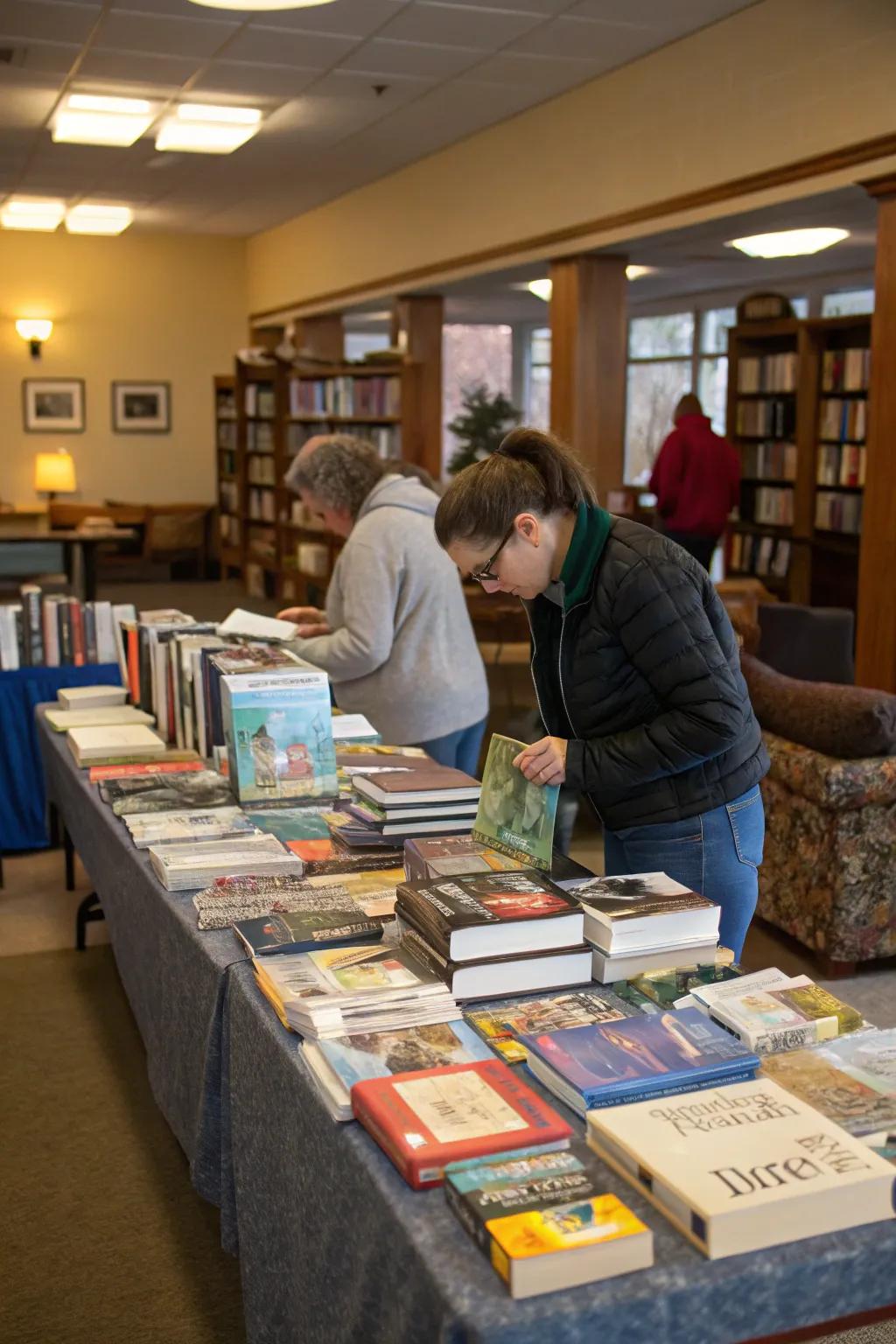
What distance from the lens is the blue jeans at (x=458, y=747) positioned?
13.1ft

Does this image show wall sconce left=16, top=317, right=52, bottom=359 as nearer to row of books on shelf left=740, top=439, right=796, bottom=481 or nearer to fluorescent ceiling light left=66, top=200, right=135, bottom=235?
fluorescent ceiling light left=66, top=200, right=135, bottom=235

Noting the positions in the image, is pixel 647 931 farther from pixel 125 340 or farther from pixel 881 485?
pixel 125 340

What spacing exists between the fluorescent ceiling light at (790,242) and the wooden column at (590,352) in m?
0.95

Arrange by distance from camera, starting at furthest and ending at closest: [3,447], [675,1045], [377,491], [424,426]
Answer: [3,447] < [424,426] < [377,491] < [675,1045]

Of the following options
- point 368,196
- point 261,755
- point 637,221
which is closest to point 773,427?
point 368,196

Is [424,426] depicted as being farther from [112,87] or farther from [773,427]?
[112,87]

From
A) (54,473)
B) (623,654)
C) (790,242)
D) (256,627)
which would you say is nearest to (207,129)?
(790,242)

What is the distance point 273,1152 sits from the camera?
183cm

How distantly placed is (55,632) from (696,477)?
16.1 ft

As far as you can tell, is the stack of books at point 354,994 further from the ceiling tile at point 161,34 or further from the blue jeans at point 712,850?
the ceiling tile at point 161,34

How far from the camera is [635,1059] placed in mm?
1629

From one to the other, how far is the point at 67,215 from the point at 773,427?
6607 millimetres

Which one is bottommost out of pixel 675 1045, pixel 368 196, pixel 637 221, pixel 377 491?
pixel 675 1045

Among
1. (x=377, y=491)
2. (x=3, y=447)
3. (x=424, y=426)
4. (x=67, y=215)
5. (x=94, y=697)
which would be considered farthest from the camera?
(x=3, y=447)
